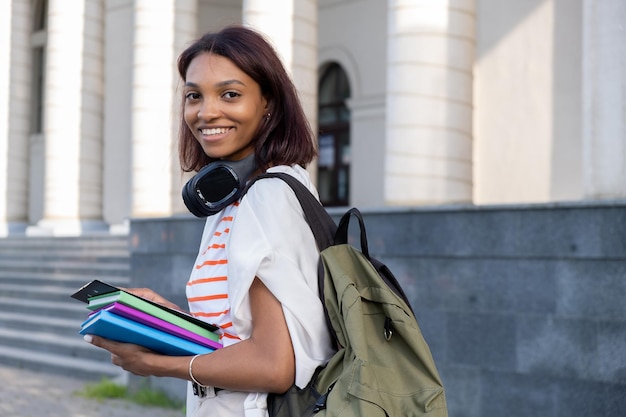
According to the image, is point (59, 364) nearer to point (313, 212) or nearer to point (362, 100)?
point (362, 100)

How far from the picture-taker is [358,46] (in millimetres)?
17328

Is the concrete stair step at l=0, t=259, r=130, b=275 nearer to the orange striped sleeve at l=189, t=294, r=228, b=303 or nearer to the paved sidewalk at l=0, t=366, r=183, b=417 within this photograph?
the paved sidewalk at l=0, t=366, r=183, b=417

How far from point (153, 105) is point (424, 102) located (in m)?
5.71

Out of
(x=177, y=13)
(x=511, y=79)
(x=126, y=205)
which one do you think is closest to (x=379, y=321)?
(x=511, y=79)

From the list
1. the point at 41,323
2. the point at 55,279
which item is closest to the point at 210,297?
the point at 41,323

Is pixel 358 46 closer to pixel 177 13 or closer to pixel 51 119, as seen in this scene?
pixel 177 13

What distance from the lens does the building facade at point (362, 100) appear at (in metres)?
9.04

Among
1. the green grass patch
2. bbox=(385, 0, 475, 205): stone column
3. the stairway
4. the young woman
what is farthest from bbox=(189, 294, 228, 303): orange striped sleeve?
the stairway

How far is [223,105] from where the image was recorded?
2141 mm

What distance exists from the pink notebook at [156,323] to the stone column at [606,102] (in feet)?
17.4

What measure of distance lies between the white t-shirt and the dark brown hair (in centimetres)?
17

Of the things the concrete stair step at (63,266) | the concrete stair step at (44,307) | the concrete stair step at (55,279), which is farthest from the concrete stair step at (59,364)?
the concrete stair step at (63,266)

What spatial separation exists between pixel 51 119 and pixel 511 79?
31.0 ft

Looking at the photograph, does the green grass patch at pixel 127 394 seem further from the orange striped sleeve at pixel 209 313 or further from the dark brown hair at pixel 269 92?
the dark brown hair at pixel 269 92
